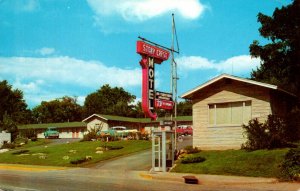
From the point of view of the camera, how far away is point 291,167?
54.4 feet

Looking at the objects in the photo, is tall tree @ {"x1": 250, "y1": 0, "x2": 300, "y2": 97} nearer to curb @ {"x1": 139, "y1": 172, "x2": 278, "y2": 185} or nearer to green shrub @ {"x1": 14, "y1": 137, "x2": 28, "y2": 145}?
curb @ {"x1": 139, "y1": 172, "x2": 278, "y2": 185}

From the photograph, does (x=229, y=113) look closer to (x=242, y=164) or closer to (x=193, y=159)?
(x=193, y=159)

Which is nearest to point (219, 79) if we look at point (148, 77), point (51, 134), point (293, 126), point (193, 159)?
point (148, 77)

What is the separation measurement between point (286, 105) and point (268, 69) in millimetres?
10805

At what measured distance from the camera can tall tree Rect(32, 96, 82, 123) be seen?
10612cm

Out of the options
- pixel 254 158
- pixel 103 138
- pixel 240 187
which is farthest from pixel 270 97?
pixel 103 138

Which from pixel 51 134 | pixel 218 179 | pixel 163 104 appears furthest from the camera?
pixel 51 134

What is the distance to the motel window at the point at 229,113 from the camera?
24.8 meters

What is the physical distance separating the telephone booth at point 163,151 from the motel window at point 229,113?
413 cm

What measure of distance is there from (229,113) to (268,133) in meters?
3.80

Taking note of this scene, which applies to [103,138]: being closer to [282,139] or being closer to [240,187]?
[282,139]

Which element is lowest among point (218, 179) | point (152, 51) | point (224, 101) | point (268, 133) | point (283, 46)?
point (218, 179)

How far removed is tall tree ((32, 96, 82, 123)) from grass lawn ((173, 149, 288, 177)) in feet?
289

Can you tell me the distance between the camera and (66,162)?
2820cm
